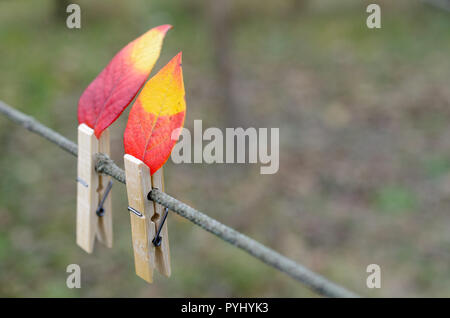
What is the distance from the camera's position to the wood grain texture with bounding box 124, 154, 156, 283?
0.80 metres

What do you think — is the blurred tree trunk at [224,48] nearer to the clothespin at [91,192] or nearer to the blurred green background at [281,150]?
the blurred green background at [281,150]

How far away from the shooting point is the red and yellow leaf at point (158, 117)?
792 mm

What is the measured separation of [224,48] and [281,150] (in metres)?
0.93

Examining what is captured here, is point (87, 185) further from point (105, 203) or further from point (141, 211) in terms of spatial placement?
point (141, 211)

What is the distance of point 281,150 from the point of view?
3.54m

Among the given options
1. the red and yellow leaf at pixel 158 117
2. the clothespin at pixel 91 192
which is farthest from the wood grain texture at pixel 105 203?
the red and yellow leaf at pixel 158 117

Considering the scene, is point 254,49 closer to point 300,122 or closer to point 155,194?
point 300,122

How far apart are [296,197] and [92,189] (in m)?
2.30

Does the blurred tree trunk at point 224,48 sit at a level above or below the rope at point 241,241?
above

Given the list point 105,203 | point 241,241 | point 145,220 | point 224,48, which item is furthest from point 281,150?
point 241,241

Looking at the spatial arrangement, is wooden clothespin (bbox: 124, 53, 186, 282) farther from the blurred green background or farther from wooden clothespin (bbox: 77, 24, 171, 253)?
the blurred green background

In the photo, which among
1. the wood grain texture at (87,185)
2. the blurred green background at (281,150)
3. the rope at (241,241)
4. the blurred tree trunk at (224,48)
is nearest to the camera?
the rope at (241,241)

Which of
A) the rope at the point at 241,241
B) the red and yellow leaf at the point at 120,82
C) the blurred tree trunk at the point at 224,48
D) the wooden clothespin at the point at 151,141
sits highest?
the blurred tree trunk at the point at 224,48

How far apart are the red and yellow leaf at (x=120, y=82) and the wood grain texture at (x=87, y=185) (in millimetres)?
24
